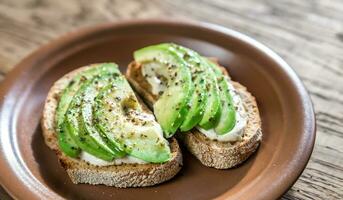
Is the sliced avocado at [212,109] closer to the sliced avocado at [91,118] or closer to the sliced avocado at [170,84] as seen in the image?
the sliced avocado at [170,84]

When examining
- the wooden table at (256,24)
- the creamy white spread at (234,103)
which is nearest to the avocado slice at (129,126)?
the creamy white spread at (234,103)

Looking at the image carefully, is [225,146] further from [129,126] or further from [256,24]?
[256,24]

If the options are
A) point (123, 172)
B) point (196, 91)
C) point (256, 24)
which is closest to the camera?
point (123, 172)

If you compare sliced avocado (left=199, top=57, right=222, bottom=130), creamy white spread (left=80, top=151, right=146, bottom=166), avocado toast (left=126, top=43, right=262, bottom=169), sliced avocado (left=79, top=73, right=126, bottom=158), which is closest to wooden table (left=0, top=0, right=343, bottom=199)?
avocado toast (left=126, top=43, right=262, bottom=169)

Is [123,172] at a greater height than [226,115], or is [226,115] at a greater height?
[226,115]

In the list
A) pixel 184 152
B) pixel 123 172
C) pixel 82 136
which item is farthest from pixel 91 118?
pixel 184 152

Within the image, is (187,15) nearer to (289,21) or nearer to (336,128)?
(289,21)

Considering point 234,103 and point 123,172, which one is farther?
point 234,103
